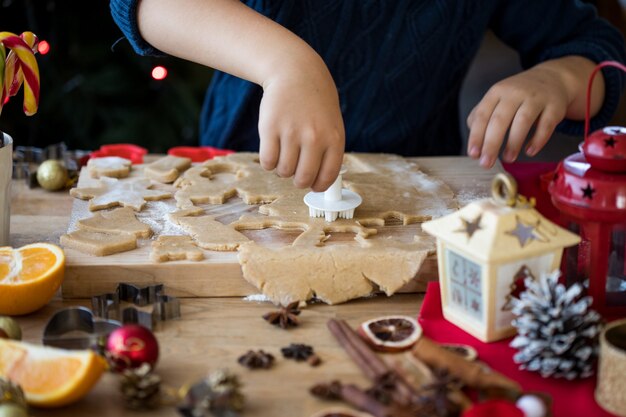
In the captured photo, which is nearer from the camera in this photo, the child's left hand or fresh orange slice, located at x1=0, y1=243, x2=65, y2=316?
fresh orange slice, located at x1=0, y1=243, x2=65, y2=316

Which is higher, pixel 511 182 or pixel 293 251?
pixel 511 182

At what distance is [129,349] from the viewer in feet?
2.40

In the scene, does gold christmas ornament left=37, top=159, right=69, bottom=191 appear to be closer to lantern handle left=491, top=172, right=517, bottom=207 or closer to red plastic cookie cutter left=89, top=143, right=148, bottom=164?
red plastic cookie cutter left=89, top=143, right=148, bottom=164

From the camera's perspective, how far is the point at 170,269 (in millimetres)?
945

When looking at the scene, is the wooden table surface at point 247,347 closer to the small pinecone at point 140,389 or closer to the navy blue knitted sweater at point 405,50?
the small pinecone at point 140,389

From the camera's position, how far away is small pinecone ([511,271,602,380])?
0.73 meters

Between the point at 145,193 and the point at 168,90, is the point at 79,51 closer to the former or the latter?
the point at 168,90

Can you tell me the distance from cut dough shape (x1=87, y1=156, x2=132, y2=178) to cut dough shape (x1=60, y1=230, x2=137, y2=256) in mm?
265

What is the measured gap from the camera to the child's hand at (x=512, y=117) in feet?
3.87

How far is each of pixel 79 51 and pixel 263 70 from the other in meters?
1.42

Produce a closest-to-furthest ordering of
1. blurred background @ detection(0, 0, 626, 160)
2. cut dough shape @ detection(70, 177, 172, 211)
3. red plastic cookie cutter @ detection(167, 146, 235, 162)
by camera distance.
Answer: cut dough shape @ detection(70, 177, 172, 211) → red plastic cookie cutter @ detection(167, 146, 235, 162) → blurred background @ detection(0, 0, 626, 160)

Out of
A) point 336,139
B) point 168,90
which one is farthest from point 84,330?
point 168,90

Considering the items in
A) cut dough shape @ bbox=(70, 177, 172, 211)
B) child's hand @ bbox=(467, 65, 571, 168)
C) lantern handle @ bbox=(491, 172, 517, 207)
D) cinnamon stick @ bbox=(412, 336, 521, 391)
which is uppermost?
lantern handle @ bbox=(491, 172, 517, 207)

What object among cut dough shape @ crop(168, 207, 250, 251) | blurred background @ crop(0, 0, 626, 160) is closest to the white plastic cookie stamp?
cut dough shape @ crop(168, 207, 250, 251)
